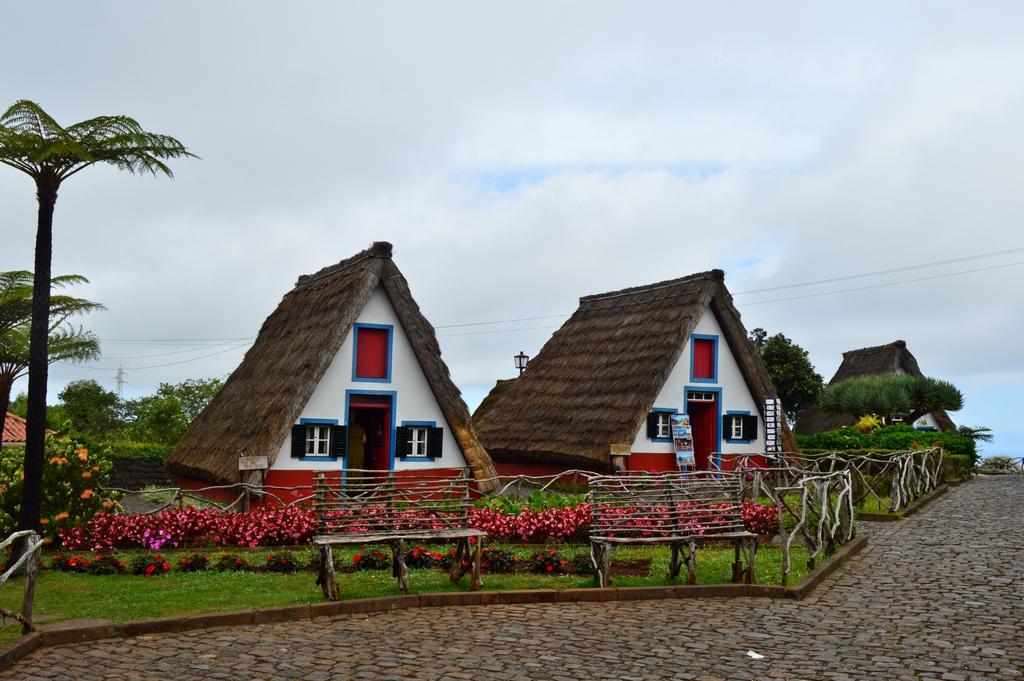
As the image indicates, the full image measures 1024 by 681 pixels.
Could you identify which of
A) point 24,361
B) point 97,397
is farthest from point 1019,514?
point 97,397

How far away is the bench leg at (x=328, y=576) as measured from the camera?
9703 millimetres

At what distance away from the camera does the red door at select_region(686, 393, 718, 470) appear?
26.1 metres

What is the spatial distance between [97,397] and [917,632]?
43170 mm

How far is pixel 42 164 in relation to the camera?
1167 centimetres

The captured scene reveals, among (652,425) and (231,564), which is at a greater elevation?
(652,425)

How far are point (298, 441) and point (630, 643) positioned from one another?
482 inches

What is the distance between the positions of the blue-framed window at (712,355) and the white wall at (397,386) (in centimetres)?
759

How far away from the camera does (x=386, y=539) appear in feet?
33.6

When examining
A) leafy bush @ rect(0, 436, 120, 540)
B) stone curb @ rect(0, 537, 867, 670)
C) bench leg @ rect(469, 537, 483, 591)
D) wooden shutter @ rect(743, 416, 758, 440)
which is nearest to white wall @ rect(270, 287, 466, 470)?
leafy bush @ rect(0, 436, 120, 540)

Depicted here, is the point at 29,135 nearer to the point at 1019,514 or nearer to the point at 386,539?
the point at 386,539

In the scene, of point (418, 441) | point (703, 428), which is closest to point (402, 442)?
point (418, 441)

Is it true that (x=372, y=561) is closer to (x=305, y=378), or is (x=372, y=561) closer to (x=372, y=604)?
(x=372, y=604)

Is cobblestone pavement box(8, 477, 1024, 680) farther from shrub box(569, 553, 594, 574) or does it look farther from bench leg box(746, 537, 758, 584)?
shrub box(569, 553, 594, 574)

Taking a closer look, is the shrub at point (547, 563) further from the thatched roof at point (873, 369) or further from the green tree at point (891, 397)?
the thatched roof at point (873, 369)
